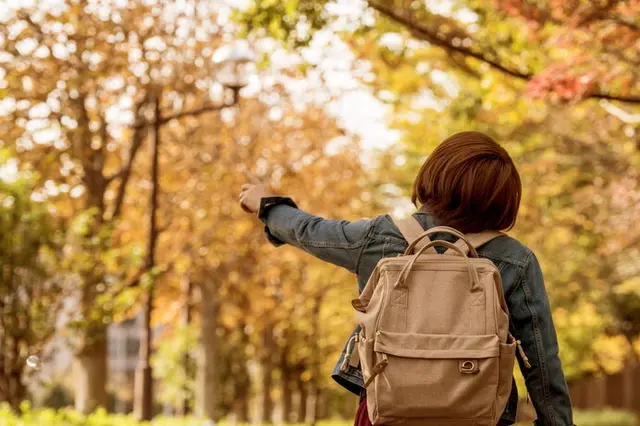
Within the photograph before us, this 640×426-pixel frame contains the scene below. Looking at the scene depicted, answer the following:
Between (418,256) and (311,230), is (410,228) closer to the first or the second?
(418,256)

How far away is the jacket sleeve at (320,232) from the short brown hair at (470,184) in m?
0.22

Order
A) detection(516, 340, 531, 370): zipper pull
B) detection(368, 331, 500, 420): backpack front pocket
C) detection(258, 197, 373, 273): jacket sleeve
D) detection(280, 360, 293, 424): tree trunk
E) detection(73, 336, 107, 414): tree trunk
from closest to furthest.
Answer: detection(368, 331, 500, 420): backpack front pocket
detection(516, 340, 531, 370): zipper pull
detection(258, 197, 373, 273): jacket sleeve
detection(73, 336, 107, 414): tree trunk
detection(280, 360, 293, 424): tree trunk

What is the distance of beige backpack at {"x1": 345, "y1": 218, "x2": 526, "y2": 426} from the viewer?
2.61 meters

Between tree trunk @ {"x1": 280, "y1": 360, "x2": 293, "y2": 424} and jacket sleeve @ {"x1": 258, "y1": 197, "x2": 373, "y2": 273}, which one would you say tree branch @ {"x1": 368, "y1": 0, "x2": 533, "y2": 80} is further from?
tree trunk @ {"x1": 280, "y1": 360, "x2": 293, "y2": 424}

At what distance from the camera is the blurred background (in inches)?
339

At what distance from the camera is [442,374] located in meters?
2.61

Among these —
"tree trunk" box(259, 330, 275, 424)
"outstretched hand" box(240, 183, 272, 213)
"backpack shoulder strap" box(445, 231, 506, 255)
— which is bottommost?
"tree trunk" box(259, 330, 275, 424)

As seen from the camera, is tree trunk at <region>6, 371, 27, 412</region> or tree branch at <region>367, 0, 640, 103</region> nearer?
tree branch at <region>367, 0, 640, 103</region>

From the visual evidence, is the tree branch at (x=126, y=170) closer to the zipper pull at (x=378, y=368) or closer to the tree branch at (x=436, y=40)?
the tree branch at (x=436, y=40)

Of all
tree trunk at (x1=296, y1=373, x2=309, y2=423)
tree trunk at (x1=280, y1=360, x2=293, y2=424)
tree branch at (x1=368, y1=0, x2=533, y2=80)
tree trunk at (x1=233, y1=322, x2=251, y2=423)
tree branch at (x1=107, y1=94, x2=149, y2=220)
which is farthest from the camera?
tree trunk at (x1=296, y1=373, x2=309, y2=423)

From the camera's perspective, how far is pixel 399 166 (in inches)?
819

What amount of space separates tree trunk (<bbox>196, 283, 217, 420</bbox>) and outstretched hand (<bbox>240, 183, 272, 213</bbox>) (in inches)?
619

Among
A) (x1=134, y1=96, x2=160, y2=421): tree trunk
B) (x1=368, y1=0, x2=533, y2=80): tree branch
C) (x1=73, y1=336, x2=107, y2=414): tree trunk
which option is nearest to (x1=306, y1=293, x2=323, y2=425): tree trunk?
(x1=73, y1=336, x2=107, y2=414): tree trunk

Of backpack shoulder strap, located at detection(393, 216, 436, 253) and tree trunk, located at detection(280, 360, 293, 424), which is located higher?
backpack shoulder strap, located at detection(393, 216, 436, 253)
